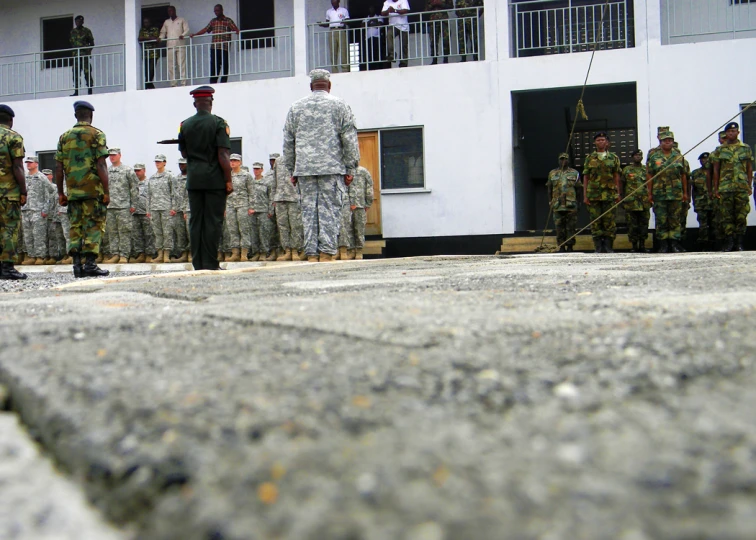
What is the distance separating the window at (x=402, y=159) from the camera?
13.5 m

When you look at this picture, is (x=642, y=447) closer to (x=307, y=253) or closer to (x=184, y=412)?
(x=184, y=412)

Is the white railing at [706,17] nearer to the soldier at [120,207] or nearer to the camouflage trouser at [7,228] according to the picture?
the soldier at [120,207]

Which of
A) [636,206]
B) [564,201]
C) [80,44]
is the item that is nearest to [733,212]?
[636,206]

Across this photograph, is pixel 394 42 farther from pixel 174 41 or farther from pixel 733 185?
pixel 733 185

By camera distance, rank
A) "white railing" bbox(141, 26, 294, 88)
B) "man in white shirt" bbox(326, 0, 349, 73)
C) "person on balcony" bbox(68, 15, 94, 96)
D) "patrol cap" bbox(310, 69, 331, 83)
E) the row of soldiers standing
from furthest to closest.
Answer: "person on balcony" bbox(68, 15, 94, 96) < "white railing" bbox(141, 26, 294, 88) < "man in white shirt" bbox(326, 0, 349, 73) < the row of soldiers standing < "patrol cap" bbox(310, 69, 331, 83)

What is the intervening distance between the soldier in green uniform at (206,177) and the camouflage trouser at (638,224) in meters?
7.07

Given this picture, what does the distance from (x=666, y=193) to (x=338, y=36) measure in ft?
21.0

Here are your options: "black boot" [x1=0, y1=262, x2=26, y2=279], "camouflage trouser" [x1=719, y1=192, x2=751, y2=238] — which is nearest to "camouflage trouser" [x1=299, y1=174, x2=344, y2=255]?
"black boot" [x1=0, y1=262, x2=26, y2=279]

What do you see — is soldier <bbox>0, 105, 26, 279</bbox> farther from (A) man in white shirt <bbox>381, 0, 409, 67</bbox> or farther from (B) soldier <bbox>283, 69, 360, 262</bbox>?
(A) man in white shirt <bbox>381, 0, 409, 67</bbox>

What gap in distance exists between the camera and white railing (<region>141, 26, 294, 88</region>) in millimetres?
14867

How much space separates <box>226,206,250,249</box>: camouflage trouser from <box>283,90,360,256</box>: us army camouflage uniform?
5.37 m

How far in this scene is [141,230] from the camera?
13797mm

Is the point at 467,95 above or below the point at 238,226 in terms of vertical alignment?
above

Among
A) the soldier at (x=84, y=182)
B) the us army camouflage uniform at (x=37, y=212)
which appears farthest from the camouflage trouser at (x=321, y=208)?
the us army camouflage uniform at (x=37, y=212)
